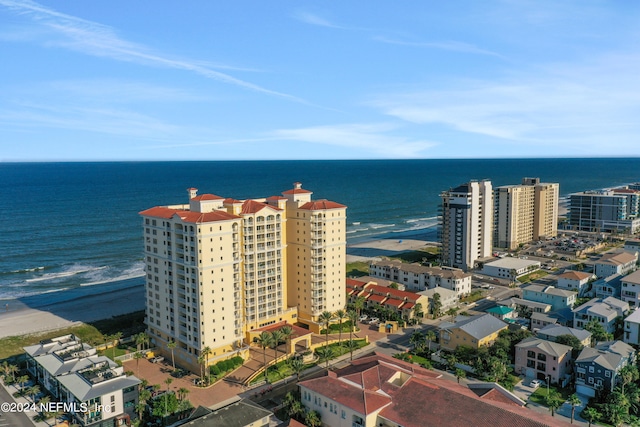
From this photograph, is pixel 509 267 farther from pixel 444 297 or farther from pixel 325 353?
pixel 325 353

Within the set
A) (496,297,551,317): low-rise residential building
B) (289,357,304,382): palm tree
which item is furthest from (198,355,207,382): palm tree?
(496,297,551,317): low-rise residential building

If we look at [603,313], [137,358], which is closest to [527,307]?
[603,313]

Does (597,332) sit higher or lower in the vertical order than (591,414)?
higher

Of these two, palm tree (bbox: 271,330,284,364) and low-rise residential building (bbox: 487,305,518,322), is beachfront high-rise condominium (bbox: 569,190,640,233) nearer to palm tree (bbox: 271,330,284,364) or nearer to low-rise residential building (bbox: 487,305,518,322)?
low-rise residential building (bbox: 487,305,518,322)

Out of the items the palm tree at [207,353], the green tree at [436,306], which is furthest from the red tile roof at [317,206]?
the palm tree at [207,353]

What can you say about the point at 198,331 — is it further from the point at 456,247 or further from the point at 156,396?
the point at 456,247
